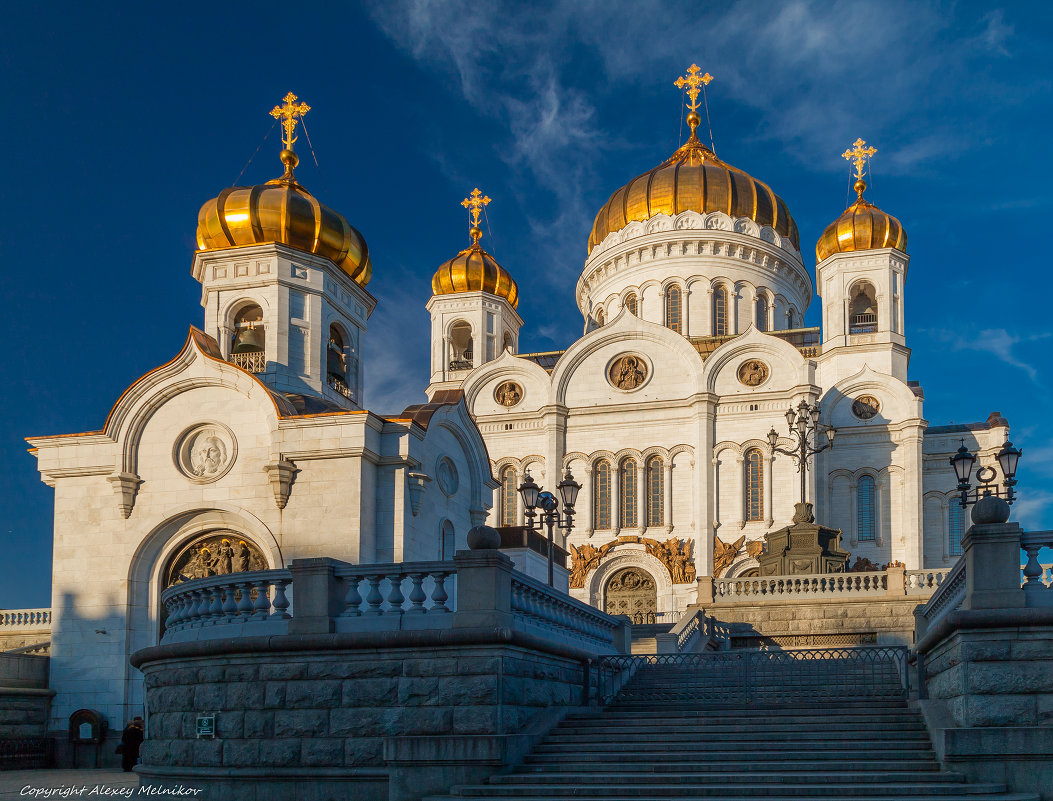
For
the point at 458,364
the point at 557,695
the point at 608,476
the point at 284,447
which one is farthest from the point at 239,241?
the point at 458,364

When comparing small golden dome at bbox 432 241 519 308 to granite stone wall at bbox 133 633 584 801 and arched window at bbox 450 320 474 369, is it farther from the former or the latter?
granite stone wall at bbox 133 633 584 801

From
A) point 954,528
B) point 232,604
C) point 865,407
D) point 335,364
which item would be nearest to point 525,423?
point 865,407

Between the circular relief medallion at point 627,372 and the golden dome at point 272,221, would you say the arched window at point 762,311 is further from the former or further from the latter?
the golden dome at point 272,221

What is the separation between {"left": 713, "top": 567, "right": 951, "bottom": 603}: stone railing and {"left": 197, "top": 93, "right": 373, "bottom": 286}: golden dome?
37.4 ft

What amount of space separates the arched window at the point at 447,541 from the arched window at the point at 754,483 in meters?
16.3

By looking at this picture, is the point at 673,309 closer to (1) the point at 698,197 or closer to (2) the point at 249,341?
(1) the point at 698,197

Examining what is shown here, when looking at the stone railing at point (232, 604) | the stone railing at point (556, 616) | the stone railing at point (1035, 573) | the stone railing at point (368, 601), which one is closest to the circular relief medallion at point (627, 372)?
the stone railing at point (556, 616)

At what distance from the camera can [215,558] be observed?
71.2 ft

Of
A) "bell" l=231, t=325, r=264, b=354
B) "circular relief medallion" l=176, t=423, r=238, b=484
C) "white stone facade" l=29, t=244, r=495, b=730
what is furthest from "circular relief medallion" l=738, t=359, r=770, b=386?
"circular relief medallion" l=176, t=423, r=238, b=484

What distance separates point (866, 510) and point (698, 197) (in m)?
14.4

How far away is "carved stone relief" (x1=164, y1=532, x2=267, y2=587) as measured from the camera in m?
21.4

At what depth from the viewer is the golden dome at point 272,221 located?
25.2 metres

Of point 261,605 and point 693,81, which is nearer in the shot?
point 261,605

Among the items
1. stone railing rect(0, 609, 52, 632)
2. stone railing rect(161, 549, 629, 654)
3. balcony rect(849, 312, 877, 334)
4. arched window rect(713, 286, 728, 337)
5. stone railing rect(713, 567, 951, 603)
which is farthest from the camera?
arched window rect(713, 286, 728, 337)
